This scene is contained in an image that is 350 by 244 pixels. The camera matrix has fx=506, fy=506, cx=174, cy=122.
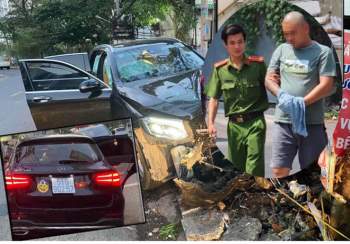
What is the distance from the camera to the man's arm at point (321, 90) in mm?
2736

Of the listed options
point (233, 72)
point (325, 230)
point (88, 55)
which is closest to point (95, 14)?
point (88, 55)

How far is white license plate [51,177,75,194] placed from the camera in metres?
3.02

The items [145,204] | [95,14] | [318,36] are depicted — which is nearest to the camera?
[318,36]

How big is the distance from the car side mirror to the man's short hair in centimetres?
77

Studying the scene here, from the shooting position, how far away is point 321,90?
9.03 feet

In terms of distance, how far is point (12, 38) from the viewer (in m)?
2.97

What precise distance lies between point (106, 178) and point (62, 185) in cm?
26

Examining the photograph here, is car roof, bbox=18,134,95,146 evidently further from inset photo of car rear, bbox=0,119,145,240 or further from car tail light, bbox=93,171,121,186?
car tail light, bbox=93,171,121,186

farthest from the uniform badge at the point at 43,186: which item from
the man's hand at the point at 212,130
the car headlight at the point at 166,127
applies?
the man's hand at the point at 212,130

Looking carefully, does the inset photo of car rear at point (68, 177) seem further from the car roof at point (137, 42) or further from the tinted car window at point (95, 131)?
the car roof at point (137, 42)

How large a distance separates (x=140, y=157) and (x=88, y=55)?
68cm

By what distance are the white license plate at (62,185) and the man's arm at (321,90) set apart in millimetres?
1446

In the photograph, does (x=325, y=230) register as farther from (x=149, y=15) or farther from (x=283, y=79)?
(x=149, y=15)

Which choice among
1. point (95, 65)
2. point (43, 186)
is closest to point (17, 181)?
point (43, 186)
